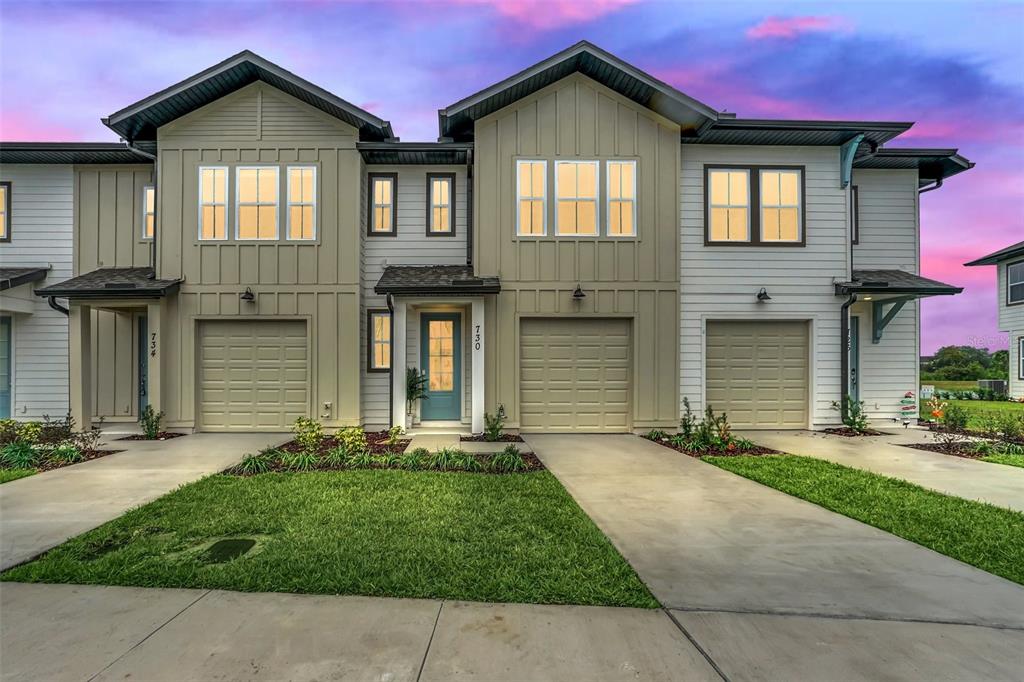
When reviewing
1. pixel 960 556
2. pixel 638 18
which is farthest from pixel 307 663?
pixel 638 18

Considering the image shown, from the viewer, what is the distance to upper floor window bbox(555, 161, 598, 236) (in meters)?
9.91

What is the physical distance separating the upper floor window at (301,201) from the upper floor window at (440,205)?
2.41m

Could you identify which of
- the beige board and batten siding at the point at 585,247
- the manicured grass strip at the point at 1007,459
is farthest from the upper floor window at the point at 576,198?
the manicured grass strip at the point at 1007,459

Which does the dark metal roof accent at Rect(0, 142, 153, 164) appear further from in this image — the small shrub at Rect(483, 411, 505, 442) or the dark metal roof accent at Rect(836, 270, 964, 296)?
the dark metal roof accent at Rect(836, 270, 964, 296)

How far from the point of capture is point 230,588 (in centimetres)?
312

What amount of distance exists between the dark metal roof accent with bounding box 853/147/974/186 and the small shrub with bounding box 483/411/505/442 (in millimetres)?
9570

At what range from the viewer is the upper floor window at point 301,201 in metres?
9.93

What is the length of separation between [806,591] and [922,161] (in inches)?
470

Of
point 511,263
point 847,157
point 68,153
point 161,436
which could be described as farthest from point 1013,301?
point 68,153

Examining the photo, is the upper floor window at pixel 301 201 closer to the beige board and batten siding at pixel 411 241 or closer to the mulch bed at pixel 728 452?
the beige board and batten siding at pixel 411 241

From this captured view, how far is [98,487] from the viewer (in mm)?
5715

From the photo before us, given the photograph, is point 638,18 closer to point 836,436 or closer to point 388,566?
point 836,436

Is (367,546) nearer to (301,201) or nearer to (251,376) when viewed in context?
(251,376)

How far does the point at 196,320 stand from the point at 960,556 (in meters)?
12.0
